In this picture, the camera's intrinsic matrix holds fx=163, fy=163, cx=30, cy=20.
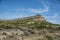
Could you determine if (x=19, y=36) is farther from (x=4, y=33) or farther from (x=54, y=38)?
(x=54, y=38)

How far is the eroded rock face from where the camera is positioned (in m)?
Result: 25.2

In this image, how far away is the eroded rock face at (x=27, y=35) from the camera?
82.5 feet

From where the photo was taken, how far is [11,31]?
2666 cm

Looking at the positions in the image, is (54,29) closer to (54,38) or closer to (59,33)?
(59,33)

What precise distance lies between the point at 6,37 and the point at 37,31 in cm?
625

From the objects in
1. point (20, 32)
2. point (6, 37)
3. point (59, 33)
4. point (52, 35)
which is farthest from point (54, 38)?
point (6, 37)

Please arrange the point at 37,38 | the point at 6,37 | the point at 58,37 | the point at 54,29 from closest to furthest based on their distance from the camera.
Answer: the point at 6,37 → the point at 37,38 → the point at 58,37 → the point at 54,29

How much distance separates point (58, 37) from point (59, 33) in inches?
66.2

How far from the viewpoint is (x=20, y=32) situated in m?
26.9

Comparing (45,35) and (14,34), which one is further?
→ (45,35)

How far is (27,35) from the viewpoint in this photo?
26.9 meters

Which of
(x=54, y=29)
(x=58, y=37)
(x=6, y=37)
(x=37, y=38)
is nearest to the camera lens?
(x=6, y=37)

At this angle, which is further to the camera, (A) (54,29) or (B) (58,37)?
(A) (54,29)

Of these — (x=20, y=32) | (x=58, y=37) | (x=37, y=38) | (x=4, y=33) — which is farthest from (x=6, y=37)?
(x=58, y=37)
